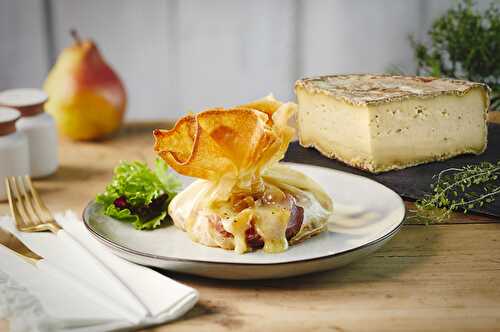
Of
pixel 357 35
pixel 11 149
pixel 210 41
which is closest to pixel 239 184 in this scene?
pixel 11 149

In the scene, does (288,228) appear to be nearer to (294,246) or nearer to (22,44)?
(294,246)

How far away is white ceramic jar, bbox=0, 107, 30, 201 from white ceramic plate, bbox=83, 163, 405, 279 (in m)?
0.51

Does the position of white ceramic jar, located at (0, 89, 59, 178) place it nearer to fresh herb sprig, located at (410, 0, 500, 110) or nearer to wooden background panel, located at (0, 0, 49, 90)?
wooden background panel, located at (0, 0, 49, 90)

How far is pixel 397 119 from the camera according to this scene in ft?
7.39

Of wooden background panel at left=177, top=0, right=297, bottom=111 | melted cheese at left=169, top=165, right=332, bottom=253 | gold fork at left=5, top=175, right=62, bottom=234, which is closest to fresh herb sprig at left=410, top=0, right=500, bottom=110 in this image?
wooden background panel at left=177, top=0, right=297, bottom=111

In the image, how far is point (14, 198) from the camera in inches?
78.8

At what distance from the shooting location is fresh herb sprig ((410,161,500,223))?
73.4 inches

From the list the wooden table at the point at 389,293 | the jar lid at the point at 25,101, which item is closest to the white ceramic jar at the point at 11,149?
the jar lid at the point at 25,101

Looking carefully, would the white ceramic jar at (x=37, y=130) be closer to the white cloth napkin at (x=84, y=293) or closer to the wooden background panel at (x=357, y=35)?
the white cloth napkin at (x=84, y=293)

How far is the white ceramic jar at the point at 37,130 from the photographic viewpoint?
2402mm

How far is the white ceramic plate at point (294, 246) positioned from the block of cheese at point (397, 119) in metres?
0.29

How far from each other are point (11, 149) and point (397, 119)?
1130 mm

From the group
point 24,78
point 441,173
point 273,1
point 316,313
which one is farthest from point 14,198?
point 273,1

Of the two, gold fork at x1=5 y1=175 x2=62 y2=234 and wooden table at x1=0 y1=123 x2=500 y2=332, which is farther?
gold fork at x1=5 y1=175 x2=62 y2=234
